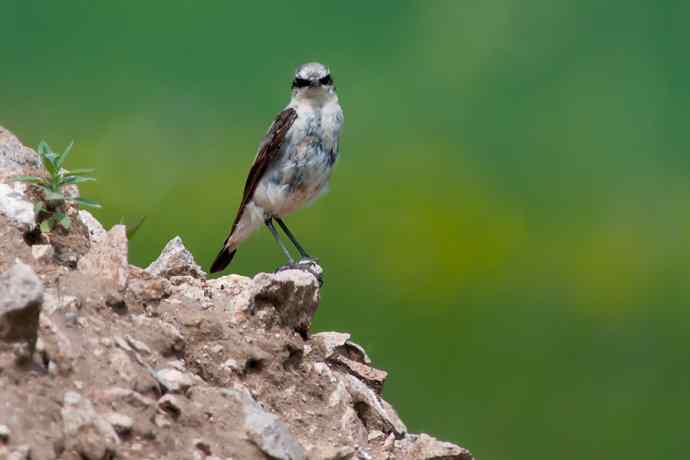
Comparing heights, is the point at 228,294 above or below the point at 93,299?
above

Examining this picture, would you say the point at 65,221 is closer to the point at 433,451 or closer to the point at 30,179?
the point at 30,179

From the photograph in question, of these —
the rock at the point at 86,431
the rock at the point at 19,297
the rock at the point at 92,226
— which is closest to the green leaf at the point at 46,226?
the rock at the point at 92,226

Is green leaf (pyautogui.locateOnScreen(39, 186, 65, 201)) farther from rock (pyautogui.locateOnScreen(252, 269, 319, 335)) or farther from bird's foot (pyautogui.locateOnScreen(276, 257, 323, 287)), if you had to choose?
bird's foot (pyautogui.locateOnScreen(276, 257, 323, 287))

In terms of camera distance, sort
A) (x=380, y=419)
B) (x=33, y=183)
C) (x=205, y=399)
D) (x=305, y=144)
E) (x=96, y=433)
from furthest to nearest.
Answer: (x=305, y=144), (x=380, y=419), (x=33, y=183), (x=205, y=399), (x=96, y=433)

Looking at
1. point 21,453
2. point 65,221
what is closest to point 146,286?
point 65,221

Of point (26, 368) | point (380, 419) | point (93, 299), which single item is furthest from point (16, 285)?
point (380, 419)

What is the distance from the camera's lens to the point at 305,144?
10219 mm

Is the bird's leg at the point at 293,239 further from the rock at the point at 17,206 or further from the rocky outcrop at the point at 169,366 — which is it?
the rock at the point at 17,206

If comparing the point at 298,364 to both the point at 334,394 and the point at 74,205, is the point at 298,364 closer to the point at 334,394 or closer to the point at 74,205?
the point at 334,394

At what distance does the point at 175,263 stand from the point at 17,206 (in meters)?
1.32

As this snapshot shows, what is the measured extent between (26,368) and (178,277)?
2.15 m

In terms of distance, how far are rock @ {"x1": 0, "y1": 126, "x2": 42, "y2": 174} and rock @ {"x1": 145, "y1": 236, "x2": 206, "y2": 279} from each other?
974 mm

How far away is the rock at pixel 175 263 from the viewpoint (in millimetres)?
7922

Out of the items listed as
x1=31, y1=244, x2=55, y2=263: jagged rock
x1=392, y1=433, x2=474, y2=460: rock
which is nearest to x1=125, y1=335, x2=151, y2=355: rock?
x1=31, y1=244, x2=55, y2=263: jagged rock
